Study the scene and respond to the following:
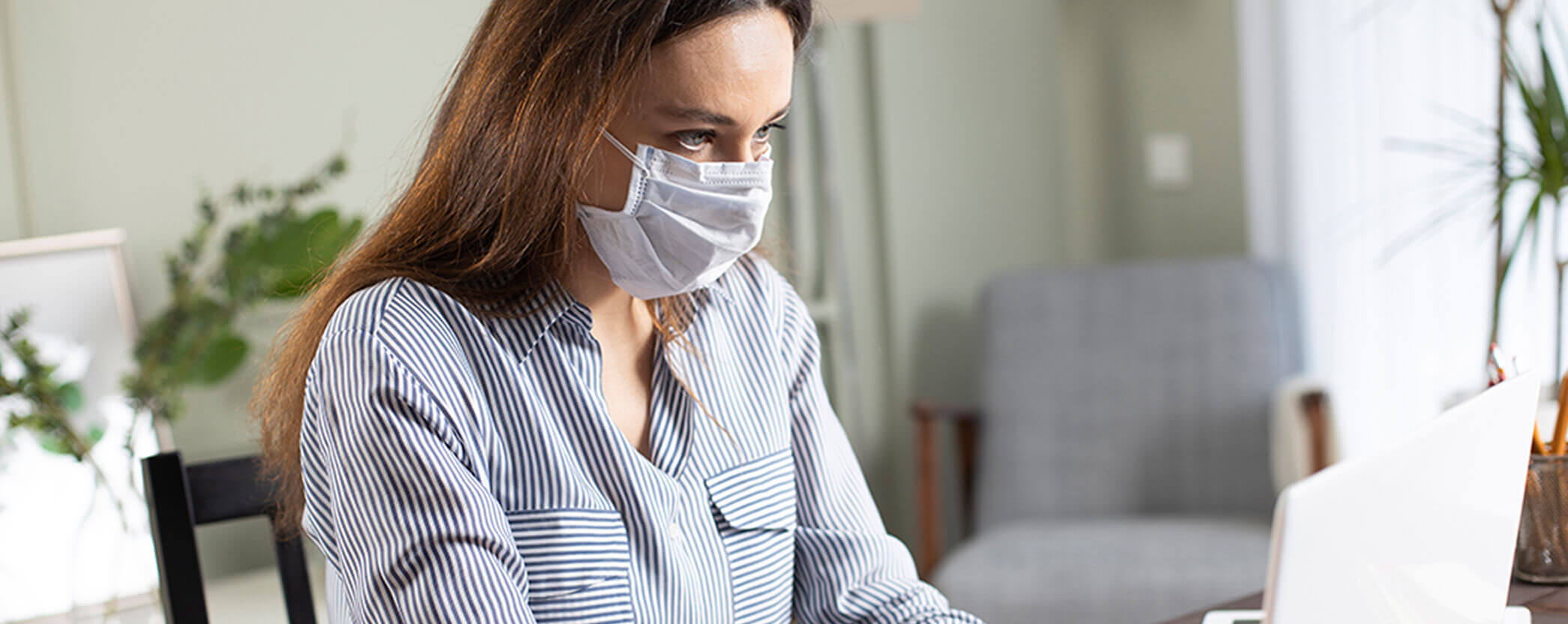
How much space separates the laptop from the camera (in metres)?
0.57

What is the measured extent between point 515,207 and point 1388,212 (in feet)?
6.82

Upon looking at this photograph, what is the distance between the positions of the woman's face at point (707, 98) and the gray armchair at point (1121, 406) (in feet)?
5.05

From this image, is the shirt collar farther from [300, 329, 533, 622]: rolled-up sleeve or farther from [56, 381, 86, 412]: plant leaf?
[56, 381, 86, 412]: plant leaf

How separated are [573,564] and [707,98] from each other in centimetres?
36

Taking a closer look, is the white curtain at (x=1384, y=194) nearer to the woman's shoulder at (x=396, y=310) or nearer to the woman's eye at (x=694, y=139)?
the woman's eye at (x=694, y=139)

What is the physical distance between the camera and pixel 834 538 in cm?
112

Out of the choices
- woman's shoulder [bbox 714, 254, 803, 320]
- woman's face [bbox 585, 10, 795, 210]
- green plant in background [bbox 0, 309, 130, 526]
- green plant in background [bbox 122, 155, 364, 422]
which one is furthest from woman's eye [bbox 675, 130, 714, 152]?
green plant in background [bbox 0, 309, 130, 526]

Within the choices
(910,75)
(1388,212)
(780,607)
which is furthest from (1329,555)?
(910,75)

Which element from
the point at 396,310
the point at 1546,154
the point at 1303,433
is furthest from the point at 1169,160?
the point at 396,310

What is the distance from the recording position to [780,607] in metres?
1.09

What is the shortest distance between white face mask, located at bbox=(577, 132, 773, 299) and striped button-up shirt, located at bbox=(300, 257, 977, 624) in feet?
0.20

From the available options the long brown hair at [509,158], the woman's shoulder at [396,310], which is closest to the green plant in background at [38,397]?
the long brown hair at [509,158]

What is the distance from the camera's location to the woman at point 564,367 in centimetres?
85

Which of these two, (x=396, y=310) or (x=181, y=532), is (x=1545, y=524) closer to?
(x=396, y=310)
